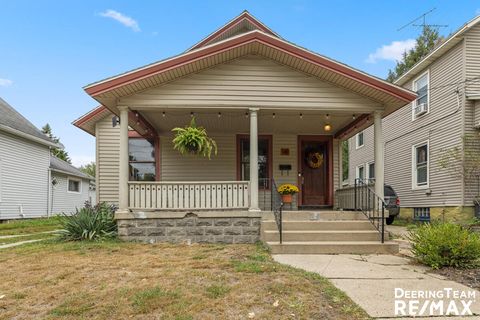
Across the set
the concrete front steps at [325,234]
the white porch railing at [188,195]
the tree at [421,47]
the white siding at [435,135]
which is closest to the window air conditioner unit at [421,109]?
the white siding at [435,135]

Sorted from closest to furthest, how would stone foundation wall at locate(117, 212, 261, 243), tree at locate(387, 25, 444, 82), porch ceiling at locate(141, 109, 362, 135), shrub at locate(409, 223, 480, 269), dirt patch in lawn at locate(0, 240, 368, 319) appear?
1. dirt patch in lawn at locate(0, 240, 368, 319)
2. shrub at locate(409, 223, 480, 269)
3. stone foundation wall at locate(117, 212, 261, 243)
4. porch ceiling at locate(141, 109, 362, 135)
5. tree at locate(387, 25, 444, 82)

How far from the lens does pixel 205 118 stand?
9.23 metres

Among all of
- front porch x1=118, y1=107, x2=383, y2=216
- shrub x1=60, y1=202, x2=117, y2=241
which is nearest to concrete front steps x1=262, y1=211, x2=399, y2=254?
front porch x1=118, y1=107, x2=383, y2=216

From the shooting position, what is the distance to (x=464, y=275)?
190 inches

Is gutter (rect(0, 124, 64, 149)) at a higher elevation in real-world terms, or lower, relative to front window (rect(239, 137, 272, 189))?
higher

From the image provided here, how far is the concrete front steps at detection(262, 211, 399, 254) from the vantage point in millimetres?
6547

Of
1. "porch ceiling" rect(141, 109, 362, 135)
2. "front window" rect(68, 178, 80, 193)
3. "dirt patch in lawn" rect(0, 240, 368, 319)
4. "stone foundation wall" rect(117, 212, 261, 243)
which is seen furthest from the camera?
"front window" rect(68, 178, 80, 193)

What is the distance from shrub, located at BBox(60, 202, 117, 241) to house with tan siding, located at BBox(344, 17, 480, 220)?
10.3m

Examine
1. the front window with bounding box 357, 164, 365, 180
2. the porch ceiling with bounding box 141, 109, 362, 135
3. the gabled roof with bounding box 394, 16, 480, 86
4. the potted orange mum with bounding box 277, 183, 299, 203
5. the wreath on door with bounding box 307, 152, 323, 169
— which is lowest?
the potted orange mum with bounding box 277, 183, 299, 203

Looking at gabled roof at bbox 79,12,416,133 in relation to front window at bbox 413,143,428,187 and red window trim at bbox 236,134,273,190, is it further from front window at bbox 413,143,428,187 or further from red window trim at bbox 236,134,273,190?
front window at bbox 413,143,428,187

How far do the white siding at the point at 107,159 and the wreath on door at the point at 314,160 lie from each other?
5902 millimetres

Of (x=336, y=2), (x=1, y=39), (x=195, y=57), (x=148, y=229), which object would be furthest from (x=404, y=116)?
(x=1, y=39)

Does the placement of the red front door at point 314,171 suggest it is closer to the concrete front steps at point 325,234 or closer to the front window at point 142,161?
the concrete front steps at point 325,234

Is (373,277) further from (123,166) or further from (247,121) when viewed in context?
(247,121)
